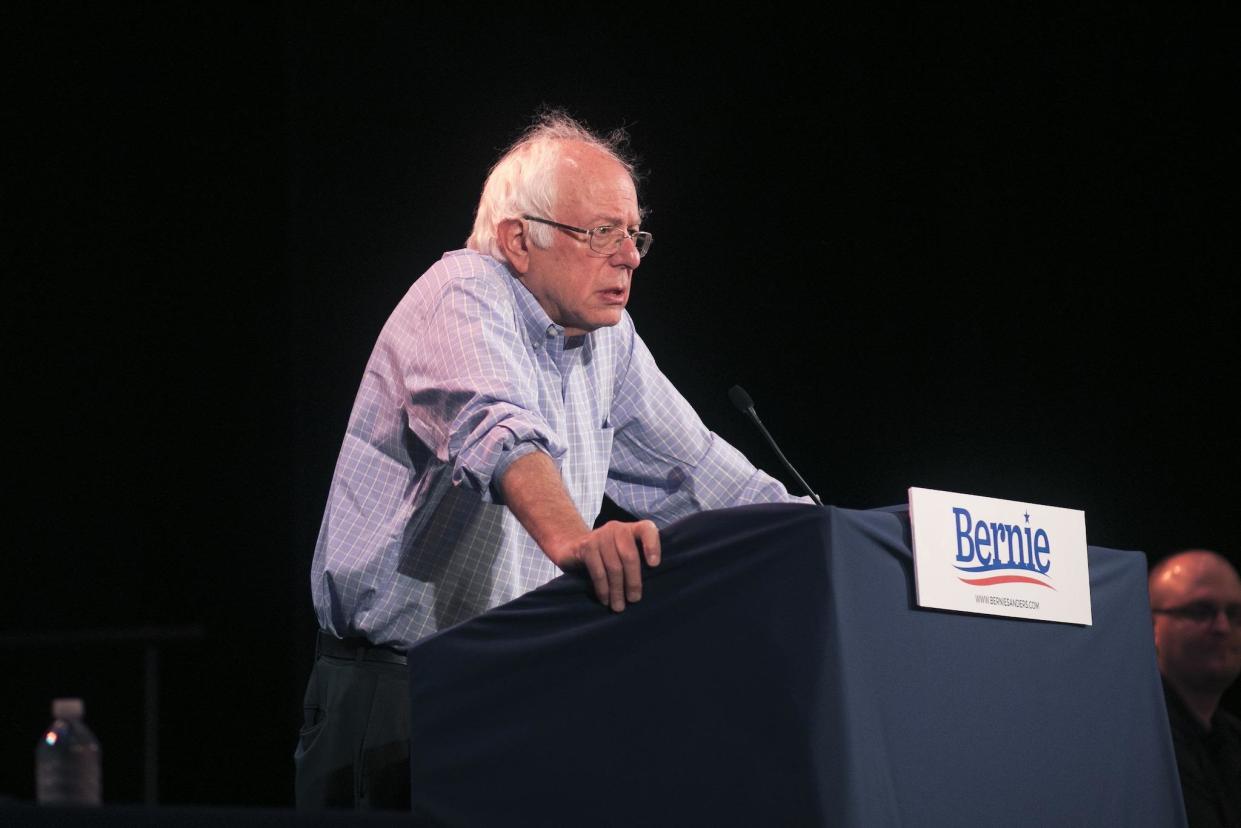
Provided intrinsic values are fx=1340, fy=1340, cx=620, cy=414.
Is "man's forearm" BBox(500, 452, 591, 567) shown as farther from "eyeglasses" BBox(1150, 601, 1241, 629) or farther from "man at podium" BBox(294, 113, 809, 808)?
"eyeglasses" BBox(1150, 601, 1241, 629)

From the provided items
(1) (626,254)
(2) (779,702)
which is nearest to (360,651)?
(1) (626,254)

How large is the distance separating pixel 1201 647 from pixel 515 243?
2.47 m

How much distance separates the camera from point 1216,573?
3.77 metres

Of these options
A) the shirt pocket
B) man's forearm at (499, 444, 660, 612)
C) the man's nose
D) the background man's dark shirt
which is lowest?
the background man's dark shirt

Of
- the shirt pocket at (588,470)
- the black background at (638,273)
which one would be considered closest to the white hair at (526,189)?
the shirt pocket at (588,470)

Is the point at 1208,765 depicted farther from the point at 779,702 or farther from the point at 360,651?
the point at 779,702

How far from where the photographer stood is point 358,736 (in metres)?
2.02

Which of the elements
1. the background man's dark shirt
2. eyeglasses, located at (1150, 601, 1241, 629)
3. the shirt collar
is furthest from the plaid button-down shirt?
eyeglasses, located at (1150, 601, 1241, 629)

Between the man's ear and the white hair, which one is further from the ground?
the white hair

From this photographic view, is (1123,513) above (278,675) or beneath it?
above

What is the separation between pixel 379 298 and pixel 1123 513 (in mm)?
2490

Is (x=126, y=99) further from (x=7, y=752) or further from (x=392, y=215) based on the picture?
(x=7, y=752)

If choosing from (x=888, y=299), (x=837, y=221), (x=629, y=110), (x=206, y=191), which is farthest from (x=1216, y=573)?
(x=206, y=191)

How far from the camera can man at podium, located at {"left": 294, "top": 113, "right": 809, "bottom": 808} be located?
6.15 feet
